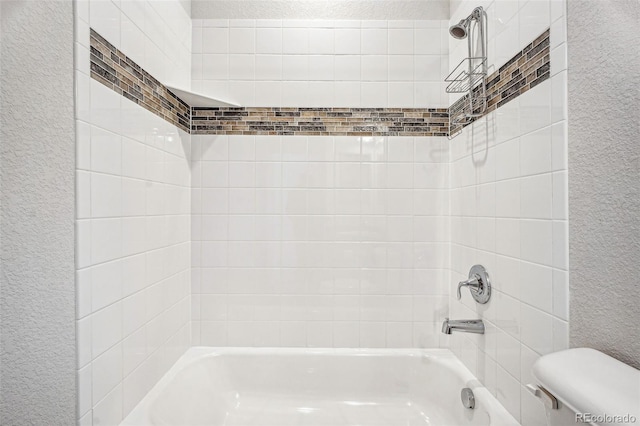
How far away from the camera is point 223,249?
2020 millimetres

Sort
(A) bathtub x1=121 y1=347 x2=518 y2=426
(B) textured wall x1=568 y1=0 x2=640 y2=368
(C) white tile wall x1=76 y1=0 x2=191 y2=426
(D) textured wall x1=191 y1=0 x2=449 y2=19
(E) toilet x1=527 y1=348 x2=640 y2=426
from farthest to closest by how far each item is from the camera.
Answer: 1. (D) textured wall x1=191 y1=0 x2=449 y2=19
2. (A) bathtub x1=121 y1=347 x2=518 y2=426
3. (C) white tile wall x1=76 y1=0 x2=191 y2=426
4. (B) textured wall x1=568 y1=0 x2=640 y2=368
5. (E) toilet x1=527 y1=348 x2=640 y2=426

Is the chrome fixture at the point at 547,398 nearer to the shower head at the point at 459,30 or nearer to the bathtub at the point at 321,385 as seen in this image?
the bathtub at the point at 321,385

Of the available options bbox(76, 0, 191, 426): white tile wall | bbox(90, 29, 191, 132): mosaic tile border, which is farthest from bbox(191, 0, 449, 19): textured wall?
bbox(90, 29, 191, 132): mosaic tile border

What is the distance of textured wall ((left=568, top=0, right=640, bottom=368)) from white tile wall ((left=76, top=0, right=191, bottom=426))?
1.46m

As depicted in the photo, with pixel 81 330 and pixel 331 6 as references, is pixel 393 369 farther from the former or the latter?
pixel 331 6

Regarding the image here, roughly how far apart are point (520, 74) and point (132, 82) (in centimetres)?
148

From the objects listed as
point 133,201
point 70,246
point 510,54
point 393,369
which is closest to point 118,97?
point 133,201

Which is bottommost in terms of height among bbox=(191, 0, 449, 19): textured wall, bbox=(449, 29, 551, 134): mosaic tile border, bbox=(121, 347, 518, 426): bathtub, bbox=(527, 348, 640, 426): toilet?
bbox=(121, 347, 518, 426): bathtub

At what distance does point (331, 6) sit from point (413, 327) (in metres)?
1.88

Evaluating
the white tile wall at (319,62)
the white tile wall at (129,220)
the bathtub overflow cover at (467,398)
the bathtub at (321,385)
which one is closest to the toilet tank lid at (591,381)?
the bathtub overflow cover at (467,398)

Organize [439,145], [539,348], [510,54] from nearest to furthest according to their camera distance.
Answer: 1. [539,348]
2. [510,54]
3. [439,145]

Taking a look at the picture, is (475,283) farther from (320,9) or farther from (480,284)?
(320,9)

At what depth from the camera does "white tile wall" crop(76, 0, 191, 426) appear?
1.09 meters

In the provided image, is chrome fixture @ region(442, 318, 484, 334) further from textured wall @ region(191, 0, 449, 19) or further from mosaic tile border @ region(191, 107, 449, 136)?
textured wall @ region(191, 0, 449, 19)
